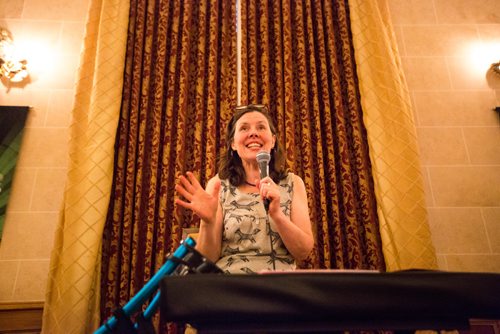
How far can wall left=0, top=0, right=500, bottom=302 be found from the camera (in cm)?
224

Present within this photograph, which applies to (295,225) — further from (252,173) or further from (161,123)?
(161,123)

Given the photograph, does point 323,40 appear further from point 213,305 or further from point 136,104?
point 213,305

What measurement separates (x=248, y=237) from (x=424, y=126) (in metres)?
1.85

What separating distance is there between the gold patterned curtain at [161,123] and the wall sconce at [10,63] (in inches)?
30.3

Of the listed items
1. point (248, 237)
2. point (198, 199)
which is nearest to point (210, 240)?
point (248, 237)

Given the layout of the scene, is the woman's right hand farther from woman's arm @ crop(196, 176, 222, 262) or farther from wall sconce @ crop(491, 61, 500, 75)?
wall sconce @ crop(491, 61, 500, 75)

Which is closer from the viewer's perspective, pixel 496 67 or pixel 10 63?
pixel 10 63

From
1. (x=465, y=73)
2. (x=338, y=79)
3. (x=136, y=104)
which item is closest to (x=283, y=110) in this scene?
(x=338, y=79)

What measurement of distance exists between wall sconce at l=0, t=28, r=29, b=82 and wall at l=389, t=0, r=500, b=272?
292cm

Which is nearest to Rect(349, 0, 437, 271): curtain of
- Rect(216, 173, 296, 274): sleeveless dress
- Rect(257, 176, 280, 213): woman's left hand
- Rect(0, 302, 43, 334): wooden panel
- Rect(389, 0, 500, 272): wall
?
Rect(389, 0, 500, 272): wall

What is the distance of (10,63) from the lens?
8.21 feet

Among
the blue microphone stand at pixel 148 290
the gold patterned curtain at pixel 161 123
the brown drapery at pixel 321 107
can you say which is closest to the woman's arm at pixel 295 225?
the blue microphone stand at pixel 148 290

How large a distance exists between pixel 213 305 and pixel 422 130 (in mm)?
2442

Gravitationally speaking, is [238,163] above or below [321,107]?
below
